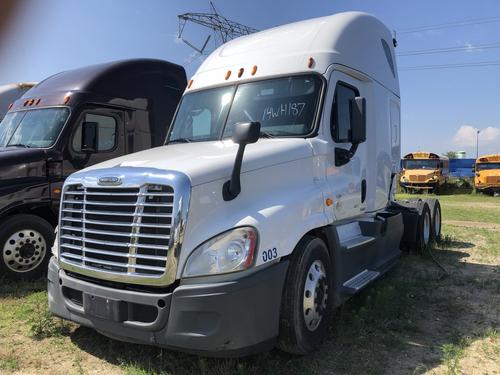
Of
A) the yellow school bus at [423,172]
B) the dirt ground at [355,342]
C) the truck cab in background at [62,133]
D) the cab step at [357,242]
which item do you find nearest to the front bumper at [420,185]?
the yellow school bus at [423,172]

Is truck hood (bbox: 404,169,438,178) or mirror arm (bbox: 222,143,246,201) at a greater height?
mirror arm (bbox: 222,143,246,201)

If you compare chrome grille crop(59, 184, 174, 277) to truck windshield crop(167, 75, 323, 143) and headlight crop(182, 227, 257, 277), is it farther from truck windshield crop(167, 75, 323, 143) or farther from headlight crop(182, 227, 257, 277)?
truck windshield crop(167, 75, 323, 143)

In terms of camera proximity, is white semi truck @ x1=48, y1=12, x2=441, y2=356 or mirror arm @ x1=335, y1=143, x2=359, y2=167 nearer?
white semi truck @ x1=48, y1=12, x2=441, y2=356

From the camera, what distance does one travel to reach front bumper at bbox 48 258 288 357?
11.4 feet

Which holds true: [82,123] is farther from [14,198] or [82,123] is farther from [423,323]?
[423,323]

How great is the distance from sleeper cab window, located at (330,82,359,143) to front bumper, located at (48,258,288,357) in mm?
1896

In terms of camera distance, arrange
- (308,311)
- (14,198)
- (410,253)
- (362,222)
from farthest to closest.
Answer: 1. (410,253)
2. (14,198)
3. (362,222)
4. (308,311)

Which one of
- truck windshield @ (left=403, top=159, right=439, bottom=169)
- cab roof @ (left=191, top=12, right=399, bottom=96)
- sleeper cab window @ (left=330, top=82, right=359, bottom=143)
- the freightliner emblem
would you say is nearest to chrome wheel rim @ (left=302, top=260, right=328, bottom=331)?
sleeper cab window @ (left=330, top=82, right=359, bottom=143)

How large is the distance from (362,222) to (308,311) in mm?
2132

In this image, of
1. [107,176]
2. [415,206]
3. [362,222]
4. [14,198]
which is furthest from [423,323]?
[14,198]

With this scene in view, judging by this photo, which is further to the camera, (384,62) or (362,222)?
(384,62)

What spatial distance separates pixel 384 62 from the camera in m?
7.13

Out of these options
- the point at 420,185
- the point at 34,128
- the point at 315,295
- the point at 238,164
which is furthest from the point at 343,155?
the point at 420,185

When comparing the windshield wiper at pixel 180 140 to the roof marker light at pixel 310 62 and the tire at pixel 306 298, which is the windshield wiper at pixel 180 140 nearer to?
the roof marker light at pixel 310 62
